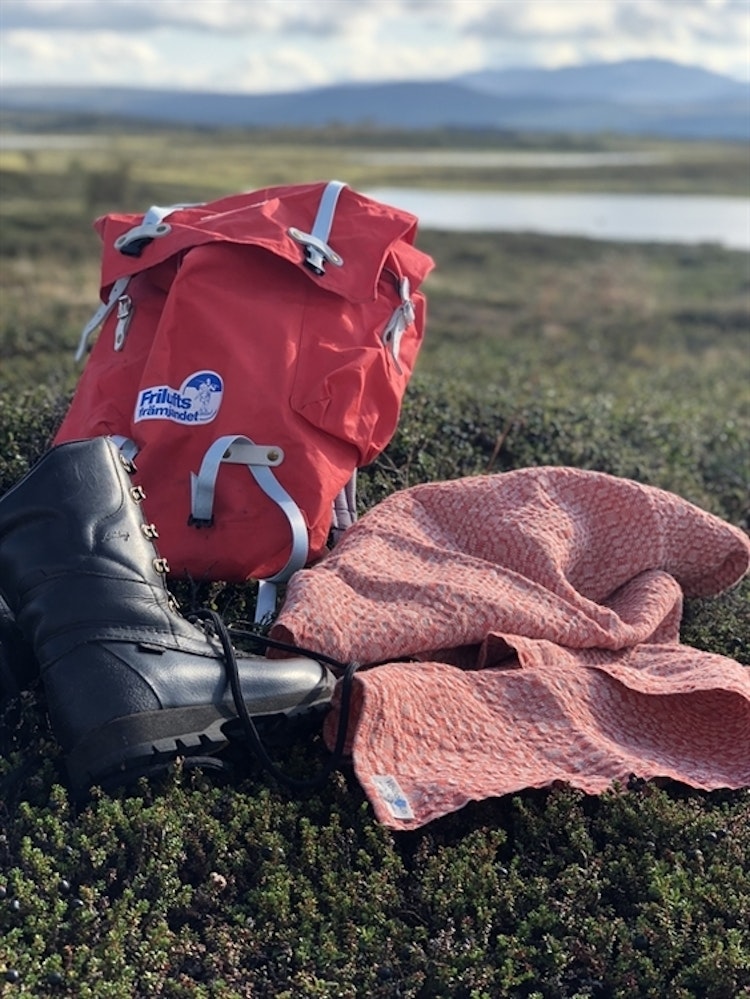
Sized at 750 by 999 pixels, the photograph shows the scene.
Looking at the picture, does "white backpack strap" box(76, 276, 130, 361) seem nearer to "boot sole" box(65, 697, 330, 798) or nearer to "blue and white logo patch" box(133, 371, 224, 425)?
"blue and white logo patch" box(133, 371, 224, 425)

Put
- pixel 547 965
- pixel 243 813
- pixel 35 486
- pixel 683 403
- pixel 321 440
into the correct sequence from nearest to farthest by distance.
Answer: pixel 547 965, pixel 243 813, pixel 35 486, pixel 321 440, pixel 683 403

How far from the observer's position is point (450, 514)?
3709 mm

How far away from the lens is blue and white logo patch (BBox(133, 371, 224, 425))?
3598 millimetres

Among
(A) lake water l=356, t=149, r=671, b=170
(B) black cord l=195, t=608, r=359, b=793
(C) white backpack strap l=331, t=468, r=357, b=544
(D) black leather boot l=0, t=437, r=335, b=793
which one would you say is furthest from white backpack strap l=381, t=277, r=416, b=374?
(A) lake water l=356, t=149, r=671, b=170

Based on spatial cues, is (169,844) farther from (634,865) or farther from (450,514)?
(450,514)

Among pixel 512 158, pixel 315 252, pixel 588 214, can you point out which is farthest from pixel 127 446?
pixel 512 158

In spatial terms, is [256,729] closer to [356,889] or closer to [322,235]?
[356,889]

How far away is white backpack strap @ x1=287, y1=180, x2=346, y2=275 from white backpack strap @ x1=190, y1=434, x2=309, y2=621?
0.66m

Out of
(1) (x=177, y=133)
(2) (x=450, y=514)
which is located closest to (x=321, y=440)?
(2) (x=450, y=514)

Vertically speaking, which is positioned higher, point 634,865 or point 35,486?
point 35,486

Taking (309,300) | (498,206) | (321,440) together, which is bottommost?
(498,206)

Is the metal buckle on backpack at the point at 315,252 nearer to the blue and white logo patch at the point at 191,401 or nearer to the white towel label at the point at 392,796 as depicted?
the blue and white logo patch at the point at 191,401

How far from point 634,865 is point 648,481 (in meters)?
2.87

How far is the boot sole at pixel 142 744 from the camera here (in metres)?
2.57
